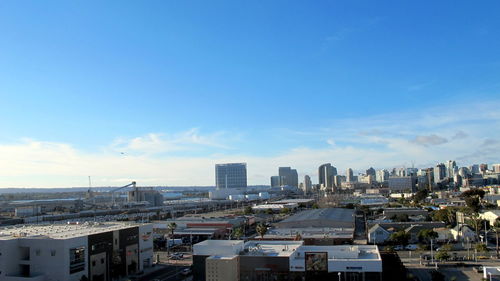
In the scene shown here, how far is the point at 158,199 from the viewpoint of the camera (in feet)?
275

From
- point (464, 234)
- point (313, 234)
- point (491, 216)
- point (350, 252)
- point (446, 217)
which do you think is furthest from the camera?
point (446, 217)

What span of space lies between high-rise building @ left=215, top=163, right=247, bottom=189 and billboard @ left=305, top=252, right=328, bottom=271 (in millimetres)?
127274

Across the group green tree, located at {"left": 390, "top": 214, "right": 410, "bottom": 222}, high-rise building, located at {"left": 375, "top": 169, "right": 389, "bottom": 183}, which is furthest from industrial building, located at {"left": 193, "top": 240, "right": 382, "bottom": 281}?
high-rise building, located at {"left": 375, "top": 169, "right": 389, "bottom": 183}

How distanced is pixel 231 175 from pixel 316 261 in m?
129

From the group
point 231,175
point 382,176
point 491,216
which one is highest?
point 231,175

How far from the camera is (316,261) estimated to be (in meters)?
16.1

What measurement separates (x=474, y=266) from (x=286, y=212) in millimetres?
35818

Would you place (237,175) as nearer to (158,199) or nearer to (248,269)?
(158,199)

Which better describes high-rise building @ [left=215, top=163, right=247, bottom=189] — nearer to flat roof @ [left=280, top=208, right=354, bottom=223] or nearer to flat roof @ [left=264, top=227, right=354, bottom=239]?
flat roof @ [left=280, top=208, right=354, bottom=223]

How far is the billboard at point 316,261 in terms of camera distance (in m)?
16.0

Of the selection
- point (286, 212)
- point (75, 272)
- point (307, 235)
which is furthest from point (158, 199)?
point (75, 272)

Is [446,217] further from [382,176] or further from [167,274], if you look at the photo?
[382,176]

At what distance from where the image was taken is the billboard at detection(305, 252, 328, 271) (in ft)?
52.5

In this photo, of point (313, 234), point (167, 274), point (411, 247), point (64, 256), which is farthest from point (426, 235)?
point (64, 256)
